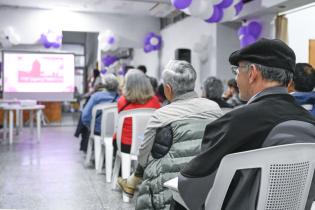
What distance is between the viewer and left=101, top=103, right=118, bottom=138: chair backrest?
436 centimetres

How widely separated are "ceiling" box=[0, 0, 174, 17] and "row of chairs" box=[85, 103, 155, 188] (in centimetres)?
480

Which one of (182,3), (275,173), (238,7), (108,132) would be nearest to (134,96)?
(108,132)

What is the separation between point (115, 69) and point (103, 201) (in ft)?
32.0

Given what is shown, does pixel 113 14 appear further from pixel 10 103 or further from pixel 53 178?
pixel 53 178

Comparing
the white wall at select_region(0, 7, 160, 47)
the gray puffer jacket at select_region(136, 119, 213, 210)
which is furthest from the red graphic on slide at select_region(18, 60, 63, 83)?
the gray puffer jacket at select_region(136, 119, 213, 210)

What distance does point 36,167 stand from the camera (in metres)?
4.89

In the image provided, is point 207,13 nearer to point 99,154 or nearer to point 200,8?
point 200,8

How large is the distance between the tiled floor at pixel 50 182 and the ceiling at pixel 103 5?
3960 mm

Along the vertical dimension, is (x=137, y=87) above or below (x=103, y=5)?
below

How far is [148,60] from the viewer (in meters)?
11.6

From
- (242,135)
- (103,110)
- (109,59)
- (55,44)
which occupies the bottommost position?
(103,110)

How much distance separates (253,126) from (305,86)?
2.23 metres

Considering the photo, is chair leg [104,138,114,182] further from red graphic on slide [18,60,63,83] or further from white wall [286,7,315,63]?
red graphic on slide [18,60,63,83]

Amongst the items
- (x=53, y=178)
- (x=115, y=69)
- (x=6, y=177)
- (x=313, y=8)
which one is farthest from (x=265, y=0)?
(x=115, y=69)
